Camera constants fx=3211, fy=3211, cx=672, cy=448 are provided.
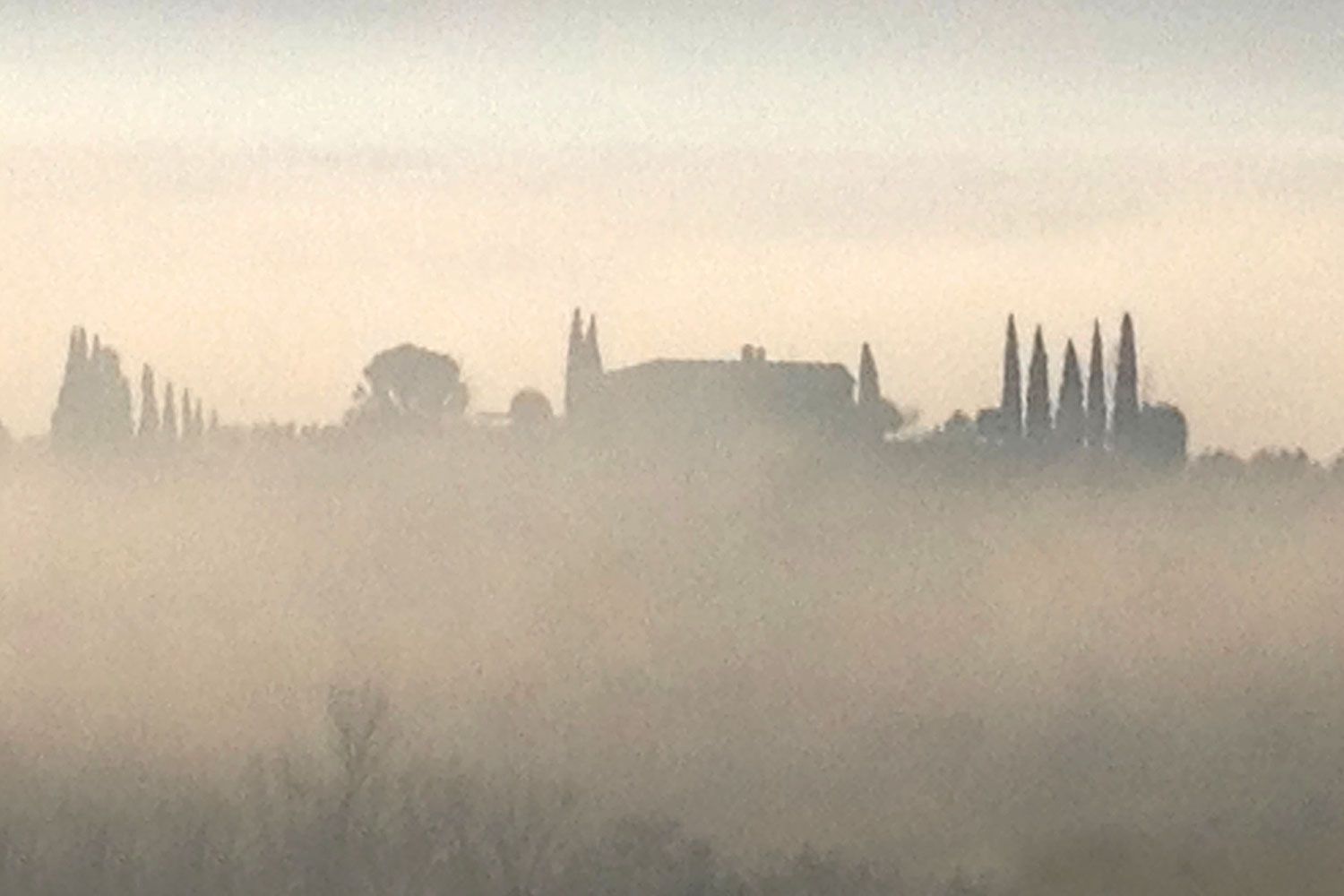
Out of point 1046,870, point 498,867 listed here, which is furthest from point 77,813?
point 1046,870

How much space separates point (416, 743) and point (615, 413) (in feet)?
74.7

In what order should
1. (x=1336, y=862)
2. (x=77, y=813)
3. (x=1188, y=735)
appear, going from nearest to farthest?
(x=1336, y=862) → (x=77, y=813) → (x=1188, y=735)

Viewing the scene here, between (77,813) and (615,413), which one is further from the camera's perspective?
(615,413)

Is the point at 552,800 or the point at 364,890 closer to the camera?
the point at 364,890

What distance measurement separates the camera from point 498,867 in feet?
540

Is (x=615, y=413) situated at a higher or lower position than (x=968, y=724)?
higher

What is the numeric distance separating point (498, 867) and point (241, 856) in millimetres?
13332

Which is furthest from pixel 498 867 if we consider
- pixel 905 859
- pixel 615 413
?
pixel 615 413

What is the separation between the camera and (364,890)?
538 ft

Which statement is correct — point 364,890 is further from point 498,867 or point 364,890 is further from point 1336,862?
point 1336,862

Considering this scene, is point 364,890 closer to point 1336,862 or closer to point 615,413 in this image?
point 615,413

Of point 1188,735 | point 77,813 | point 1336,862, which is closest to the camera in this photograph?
point 1336,862

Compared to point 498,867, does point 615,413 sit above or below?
above

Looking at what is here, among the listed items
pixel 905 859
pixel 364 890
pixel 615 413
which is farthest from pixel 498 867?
pixel 615 413
